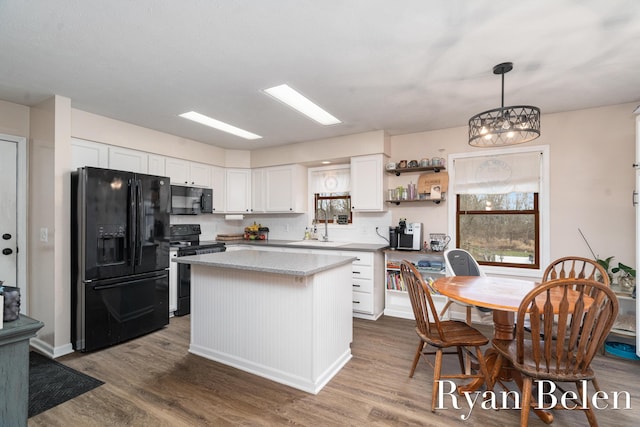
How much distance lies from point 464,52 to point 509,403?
97.1 inches

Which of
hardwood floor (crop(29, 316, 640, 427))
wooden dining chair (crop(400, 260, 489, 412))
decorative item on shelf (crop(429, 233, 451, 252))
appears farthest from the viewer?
decorative item on shelf (crop(429, 233, 451, 252))

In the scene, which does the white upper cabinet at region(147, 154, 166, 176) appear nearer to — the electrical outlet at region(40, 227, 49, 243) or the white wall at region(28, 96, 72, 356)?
the white wall at region(28, 96, 72, 356)

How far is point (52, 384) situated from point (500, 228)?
184 inches

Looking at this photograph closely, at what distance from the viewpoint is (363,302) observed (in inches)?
153

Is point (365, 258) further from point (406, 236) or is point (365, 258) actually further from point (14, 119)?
point (14, 119)

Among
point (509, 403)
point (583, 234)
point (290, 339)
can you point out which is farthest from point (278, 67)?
point (583, 234)

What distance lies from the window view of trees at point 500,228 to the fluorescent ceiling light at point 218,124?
118 inches

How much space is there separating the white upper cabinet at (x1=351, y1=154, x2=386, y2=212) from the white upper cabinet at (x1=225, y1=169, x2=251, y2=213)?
1.96 metres

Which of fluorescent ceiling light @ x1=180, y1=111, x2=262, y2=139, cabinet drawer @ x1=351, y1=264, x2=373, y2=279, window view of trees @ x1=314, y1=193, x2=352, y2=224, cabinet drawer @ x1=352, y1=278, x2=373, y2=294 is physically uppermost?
fluorescent ceiling light @ x1=180, y1=111, x2=262, y2=139

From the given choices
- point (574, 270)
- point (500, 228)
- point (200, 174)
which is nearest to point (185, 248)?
point (200, 174)

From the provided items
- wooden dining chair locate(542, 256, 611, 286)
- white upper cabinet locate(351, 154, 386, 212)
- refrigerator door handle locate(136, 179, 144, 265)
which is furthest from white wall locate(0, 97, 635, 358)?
white upper cabinet locate(351, 154, 386, 212)

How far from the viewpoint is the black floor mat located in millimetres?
2137

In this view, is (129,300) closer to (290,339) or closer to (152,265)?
(152,265)

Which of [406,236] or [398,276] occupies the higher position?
[406,236]
